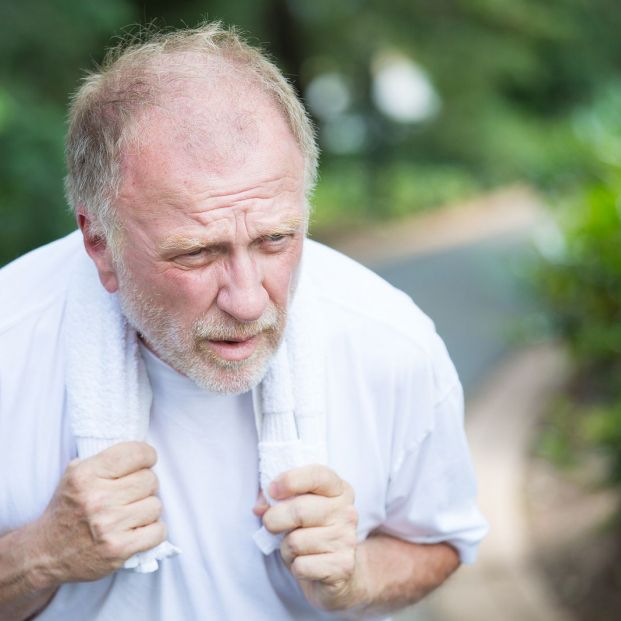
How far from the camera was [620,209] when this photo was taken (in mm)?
5301

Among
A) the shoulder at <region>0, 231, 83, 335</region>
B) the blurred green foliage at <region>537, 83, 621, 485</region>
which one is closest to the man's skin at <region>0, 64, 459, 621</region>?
the shoulder at <region>0, 231, 83, 335</region>

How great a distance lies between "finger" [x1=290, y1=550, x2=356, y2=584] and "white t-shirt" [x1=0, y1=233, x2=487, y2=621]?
143 millimetres

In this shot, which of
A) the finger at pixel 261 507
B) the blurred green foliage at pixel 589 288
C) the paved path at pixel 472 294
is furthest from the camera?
the paved path at pixel 472 294

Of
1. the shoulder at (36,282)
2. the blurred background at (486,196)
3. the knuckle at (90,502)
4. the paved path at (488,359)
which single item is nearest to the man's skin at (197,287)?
the knuckle at (90,502)

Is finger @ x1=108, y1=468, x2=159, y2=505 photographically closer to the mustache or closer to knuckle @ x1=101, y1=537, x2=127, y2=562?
knuckle @ x1=101, y1=537, x2=127, y2=562

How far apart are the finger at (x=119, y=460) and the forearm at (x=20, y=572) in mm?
188

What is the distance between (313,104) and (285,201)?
41.5 feet

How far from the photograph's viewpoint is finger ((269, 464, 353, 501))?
1.94 m

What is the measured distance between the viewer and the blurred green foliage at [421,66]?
698cm

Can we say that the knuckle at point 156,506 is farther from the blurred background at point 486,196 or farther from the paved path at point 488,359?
the paved path at point 488,359

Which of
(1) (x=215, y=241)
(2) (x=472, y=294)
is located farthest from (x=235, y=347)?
(2) (x=472, y=294)

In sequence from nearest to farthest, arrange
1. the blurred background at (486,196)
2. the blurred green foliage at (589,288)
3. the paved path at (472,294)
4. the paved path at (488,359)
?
the paved path at (488,359), the blurred background at (486,196), the blurred green foliage at (589,288), the paved path at (472,294)

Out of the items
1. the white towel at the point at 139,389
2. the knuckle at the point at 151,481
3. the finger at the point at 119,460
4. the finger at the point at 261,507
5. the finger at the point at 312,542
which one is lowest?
the finger at the point at 312,542

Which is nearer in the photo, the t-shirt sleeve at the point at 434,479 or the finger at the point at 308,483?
the finger at the point at 308,483
